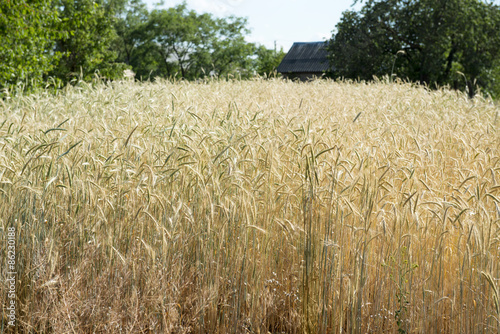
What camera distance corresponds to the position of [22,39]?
8750 millimetres

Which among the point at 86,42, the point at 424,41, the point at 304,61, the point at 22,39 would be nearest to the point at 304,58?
the point at 304,61

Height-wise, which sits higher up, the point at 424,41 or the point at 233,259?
the point at 424,41

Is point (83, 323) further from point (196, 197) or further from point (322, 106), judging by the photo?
point (322, 106)

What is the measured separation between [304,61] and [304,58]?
57cm

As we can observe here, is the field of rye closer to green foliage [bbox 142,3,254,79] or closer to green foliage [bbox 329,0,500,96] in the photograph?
green foliage [bbox 329,0,500,96]

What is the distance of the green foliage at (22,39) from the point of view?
7930mm

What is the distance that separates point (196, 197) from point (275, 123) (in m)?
1.81

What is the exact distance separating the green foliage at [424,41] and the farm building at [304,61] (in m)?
20.2

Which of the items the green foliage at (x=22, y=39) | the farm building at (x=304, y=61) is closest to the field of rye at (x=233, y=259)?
the green foliage at (x=22, y=39)

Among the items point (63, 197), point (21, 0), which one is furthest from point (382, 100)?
point (21, 0)

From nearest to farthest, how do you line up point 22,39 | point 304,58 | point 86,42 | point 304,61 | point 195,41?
point 22,39
point 86,42
point 195,41
point 304,61
point 304,58

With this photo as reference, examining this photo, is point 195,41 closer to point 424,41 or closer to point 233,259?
point 424,41

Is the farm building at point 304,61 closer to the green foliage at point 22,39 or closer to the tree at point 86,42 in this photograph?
the tree at point 86,42

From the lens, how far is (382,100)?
7160mm
